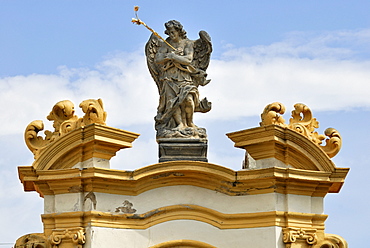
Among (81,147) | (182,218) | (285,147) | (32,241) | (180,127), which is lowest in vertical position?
(32,241)

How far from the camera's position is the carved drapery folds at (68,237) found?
601 inches

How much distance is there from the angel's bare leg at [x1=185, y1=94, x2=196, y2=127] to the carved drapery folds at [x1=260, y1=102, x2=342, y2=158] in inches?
46.2

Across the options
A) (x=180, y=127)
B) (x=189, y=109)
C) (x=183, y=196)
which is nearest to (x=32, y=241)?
(x=183, y=196)

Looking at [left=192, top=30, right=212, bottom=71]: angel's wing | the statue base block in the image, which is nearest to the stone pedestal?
the statue base block

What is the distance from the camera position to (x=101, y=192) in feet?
51.0

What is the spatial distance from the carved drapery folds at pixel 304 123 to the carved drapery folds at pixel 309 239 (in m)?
1.28

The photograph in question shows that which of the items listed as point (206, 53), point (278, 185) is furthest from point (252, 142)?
point (206, 53)

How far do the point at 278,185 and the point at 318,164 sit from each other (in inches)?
29.8

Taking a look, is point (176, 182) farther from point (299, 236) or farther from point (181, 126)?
point (299, 236)

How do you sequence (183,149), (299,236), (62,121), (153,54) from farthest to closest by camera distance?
(153,54) < (183,149) < (62,121) < (299,236)

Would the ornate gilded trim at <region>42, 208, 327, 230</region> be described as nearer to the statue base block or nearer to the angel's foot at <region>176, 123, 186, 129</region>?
the statue base block

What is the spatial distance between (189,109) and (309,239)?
280 centimetres

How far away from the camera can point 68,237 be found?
1536 cm

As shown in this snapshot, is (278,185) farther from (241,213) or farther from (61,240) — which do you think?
(61,240)
